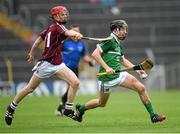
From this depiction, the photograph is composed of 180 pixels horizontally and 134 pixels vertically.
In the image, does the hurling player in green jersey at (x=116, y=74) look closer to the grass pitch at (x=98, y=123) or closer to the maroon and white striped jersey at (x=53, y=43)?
the grass pitch at (x=98, y=123)

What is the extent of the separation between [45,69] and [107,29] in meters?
23.8

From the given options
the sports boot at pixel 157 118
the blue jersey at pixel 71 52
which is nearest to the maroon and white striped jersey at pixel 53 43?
the sports boot at pixel 157 118

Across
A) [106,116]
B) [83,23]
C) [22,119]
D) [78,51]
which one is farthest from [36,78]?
[83,23]

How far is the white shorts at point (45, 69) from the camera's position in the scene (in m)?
15.4

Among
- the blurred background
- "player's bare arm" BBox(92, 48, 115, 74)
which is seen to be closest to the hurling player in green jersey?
"player's bare arm" BBox(92, 48, 115, 74)

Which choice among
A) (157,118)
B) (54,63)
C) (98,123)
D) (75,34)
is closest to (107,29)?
(98,123)

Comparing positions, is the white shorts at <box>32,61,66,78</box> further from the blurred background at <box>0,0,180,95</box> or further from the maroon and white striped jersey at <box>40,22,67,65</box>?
the blurred background at <box>0,0,180,95</box>

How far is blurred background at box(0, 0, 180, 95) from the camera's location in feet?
122

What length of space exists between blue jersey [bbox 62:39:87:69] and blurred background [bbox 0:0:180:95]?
1567 cm

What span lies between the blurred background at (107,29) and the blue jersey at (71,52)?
15.7m

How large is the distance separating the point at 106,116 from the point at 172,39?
21.9 metres

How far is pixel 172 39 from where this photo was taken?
39594 millimetres

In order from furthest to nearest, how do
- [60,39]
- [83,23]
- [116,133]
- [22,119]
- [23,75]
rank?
1. [83,23]
2. [23,75]
3. [22,119]
4. [60,39]
5. [116,133]

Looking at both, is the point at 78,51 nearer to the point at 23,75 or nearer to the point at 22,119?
the point at 22,119
